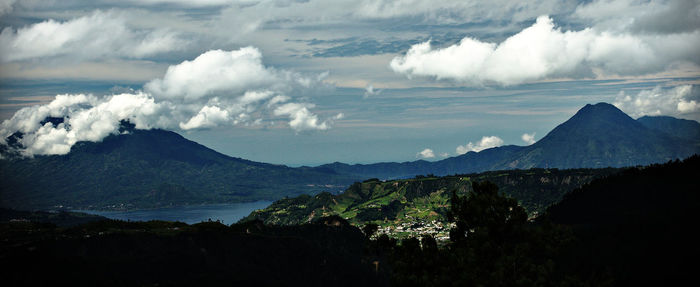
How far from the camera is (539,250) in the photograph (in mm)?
75938

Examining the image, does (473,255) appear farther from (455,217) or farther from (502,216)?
(455,217)

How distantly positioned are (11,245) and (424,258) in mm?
184273

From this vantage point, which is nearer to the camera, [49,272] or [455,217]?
[455,217]

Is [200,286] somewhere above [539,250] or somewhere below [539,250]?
below

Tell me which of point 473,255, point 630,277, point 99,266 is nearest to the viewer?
point 473,255

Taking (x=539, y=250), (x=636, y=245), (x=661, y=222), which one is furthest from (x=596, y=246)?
(x=539, y=250)

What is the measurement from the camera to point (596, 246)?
475ft

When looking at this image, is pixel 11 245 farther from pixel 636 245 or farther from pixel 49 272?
pixel 636 245

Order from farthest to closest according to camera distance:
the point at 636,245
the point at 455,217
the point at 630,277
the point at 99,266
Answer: the point at 99,266 → the point at 636,245 → the point at 630,277 → the point at 455,217

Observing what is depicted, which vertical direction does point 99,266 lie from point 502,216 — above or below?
below

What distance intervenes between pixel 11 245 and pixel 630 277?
205431 millimetres

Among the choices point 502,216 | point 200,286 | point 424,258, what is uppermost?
point 502,216

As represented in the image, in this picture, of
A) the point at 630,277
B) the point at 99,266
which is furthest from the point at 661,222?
the point at 99,266

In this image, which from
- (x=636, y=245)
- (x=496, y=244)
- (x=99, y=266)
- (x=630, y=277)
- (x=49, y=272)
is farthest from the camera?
(x=99, y=266)
